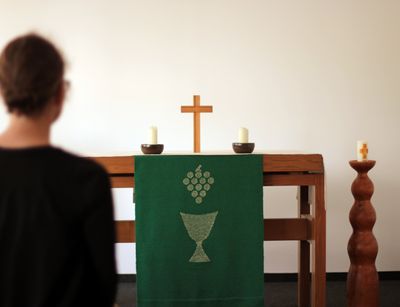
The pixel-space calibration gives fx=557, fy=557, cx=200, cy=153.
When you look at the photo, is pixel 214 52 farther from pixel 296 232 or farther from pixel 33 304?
pixel 33 304

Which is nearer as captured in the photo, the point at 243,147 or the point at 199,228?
the point at 199,228

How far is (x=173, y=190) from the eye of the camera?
2.64 meters

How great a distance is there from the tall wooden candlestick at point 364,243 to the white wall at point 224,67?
1005 mm

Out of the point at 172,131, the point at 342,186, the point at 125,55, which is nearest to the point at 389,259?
the point at 342,186

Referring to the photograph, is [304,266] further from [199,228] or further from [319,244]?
[199,228]

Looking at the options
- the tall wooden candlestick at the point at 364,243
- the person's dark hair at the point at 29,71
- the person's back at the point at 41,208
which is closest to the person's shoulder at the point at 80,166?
the person's back at the point at 41,208

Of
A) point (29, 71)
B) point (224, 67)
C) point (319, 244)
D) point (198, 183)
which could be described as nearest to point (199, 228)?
point (198, 183)

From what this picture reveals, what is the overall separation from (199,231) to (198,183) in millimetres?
227

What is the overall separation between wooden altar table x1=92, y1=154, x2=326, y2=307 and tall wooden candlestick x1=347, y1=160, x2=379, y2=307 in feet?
0.69

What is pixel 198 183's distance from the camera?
264 cm

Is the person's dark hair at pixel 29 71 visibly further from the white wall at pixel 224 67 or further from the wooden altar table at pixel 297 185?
the white wall at pixel 224 67

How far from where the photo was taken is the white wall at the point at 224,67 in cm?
380

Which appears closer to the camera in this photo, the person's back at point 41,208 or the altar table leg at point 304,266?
the person's back at point 41,208

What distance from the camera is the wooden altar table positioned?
8.87ft
